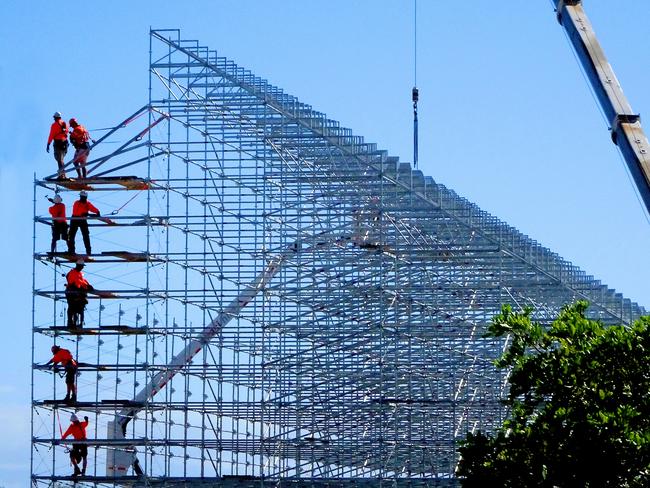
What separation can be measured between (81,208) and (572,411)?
1722 cm

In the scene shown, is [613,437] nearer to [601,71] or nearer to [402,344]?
[601,71]

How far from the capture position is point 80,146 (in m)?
47.1

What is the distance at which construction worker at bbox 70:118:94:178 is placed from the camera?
154ft

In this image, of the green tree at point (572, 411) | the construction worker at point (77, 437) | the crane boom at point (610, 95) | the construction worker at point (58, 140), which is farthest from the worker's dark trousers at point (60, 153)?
the green tree at point (572, 411)

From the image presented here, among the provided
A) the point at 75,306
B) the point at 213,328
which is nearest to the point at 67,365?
the point at 75,306

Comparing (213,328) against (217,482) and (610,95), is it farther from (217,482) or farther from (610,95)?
(610,95)

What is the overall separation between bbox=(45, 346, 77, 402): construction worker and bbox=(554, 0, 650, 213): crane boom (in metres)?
14.9

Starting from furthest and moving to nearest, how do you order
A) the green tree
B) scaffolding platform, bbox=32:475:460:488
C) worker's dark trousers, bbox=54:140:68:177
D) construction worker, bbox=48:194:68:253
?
worker's dark trousers, bbox=54:140:68:177 < construction worker, bbox=48:194:68:253 < scaffolding platform, bbox=32:475:460:488 < the green tree

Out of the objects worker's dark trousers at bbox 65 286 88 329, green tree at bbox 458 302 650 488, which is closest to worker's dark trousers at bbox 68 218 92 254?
worker's dark trousers at bbox 65 286 88 329

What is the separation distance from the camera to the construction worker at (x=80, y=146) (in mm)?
46906

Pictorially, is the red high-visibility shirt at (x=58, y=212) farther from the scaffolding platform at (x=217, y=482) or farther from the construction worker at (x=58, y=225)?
the scaffolding platform at (x=217, y=482)

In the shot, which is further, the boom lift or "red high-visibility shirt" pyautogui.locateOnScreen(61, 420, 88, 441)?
"red high-visibility shirt" pyautogui.locateOnScreen(61, 420, 88, 441)

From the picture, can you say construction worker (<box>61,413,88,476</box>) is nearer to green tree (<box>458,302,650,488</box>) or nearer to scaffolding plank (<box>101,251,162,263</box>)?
scaffolding plank (<box>101,251,162,263</box>)

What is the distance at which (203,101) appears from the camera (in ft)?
153
